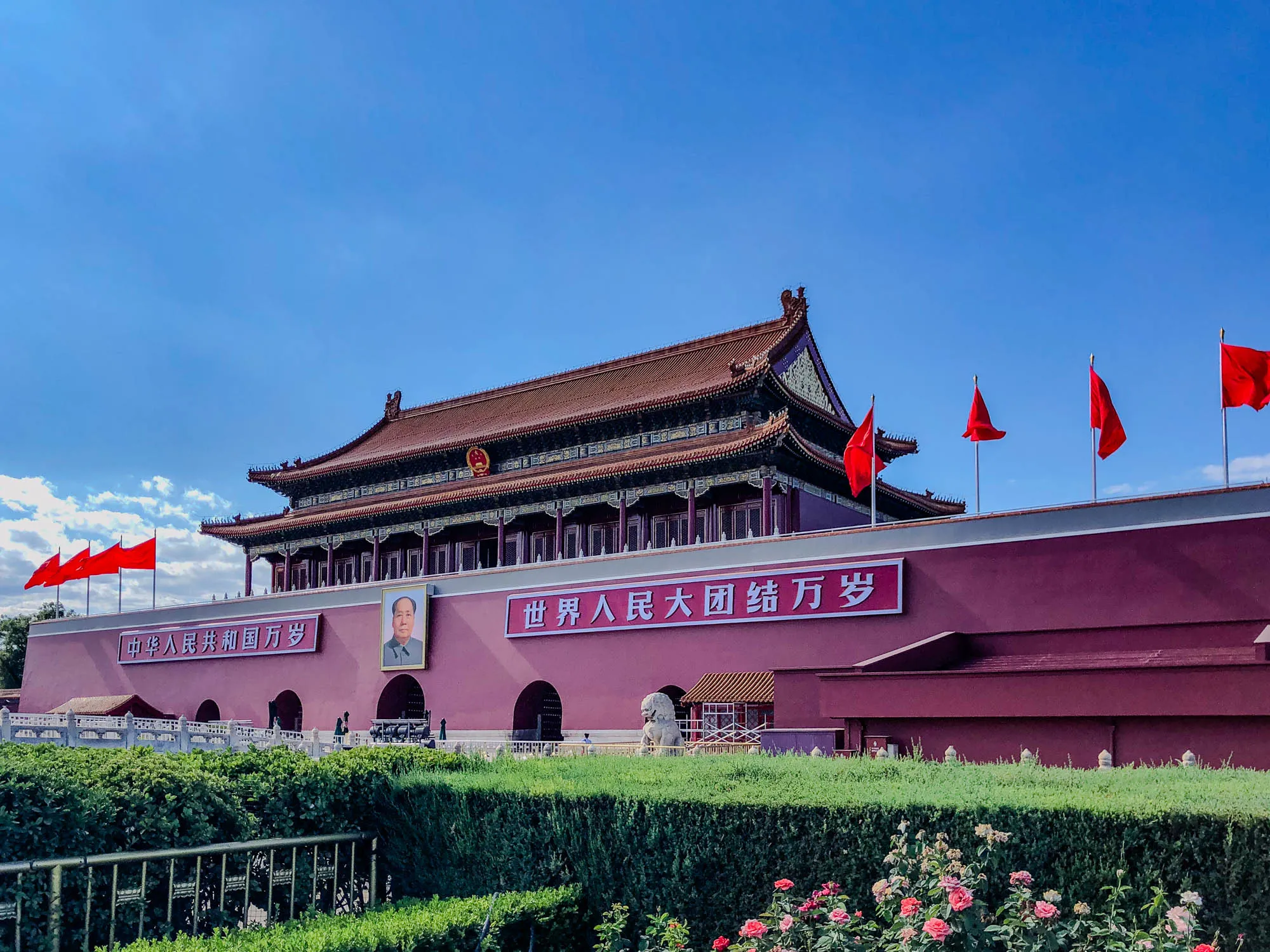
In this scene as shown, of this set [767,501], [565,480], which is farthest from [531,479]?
[767,501]

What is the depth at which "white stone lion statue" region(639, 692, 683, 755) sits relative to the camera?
16.5m

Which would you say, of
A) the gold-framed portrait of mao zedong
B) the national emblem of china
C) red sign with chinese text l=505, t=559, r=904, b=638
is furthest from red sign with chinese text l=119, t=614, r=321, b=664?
red sign with chinese text l=505, t=559, r=904, b=638

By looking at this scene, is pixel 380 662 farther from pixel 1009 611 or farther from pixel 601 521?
pixel 1009 611

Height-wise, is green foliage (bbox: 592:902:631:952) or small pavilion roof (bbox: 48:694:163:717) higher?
green foliage (bbox: 592:902:631:952)

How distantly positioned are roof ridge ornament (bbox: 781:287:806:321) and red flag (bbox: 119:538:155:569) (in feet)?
66.2

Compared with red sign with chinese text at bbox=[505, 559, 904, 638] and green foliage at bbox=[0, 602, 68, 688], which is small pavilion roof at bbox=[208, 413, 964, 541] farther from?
green foliage at bbox=[0, 602, 68, 688]

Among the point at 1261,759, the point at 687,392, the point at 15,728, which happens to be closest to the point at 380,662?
the point at 15,728

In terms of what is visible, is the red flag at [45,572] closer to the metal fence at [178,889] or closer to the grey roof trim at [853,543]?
the grey roof trim at [853,543]

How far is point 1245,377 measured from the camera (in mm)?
16281

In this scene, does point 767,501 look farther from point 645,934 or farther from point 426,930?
point 426,930

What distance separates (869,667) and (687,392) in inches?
410

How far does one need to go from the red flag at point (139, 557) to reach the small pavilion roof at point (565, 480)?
2.25 metres

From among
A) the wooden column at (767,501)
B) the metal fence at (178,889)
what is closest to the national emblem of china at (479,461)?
the wooden column at (767,501)

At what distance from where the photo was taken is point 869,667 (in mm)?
16281
